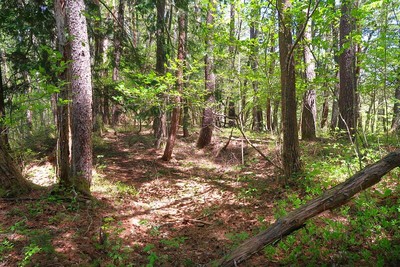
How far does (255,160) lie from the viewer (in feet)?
32.1

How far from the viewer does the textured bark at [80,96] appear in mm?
5855

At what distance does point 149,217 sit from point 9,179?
2997 millimetres

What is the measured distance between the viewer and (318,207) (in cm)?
348

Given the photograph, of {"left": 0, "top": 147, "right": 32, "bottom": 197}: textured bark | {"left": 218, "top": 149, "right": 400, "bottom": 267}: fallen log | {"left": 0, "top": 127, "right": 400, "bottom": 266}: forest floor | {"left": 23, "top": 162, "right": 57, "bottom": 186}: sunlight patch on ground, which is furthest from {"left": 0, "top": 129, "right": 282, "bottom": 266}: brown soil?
{"left": 218, "top": 149, "right": 400, "bottom": 267}: fallen log

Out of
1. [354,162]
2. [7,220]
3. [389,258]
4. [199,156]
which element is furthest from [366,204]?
[199,156]

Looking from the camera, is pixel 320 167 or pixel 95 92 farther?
pixel 95 92

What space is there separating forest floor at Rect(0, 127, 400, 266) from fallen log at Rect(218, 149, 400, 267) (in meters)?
0.67

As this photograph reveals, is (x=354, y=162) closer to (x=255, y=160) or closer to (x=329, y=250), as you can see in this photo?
(x=329, y=250)

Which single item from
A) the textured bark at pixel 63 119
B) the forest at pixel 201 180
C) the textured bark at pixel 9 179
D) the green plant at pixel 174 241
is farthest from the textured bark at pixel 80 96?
the green plant at pixel 174 241

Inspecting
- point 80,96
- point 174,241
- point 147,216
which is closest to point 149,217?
point 147,216

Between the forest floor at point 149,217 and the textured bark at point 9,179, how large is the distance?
256mm

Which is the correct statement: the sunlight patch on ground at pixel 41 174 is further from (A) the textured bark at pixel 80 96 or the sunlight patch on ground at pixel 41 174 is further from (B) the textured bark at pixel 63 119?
(B) the textured bark at pixel 63 119

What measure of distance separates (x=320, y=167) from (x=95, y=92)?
29.9 ft

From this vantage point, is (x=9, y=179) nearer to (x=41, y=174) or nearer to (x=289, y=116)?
(x=41, y=174)
